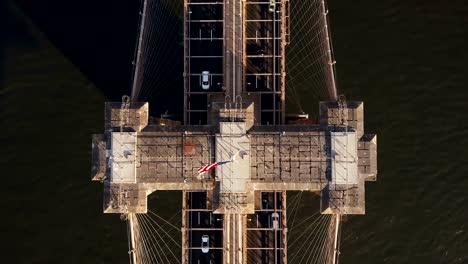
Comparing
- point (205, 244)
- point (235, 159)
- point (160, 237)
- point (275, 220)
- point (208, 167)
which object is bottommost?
point (160, 237)

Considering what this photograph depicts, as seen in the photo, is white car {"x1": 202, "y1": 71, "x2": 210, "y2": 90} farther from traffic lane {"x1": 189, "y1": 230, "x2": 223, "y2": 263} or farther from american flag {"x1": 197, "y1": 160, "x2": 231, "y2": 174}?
traffic lane {"x1": 189, "y1": 230, "x2": 223, "y2": 263}

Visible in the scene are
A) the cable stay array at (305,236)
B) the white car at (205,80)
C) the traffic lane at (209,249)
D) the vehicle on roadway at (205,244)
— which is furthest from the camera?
the cable stay array at (305,236)

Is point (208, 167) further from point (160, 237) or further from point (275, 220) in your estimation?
point (160, 237)

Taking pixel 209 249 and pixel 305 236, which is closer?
pixel 209 249

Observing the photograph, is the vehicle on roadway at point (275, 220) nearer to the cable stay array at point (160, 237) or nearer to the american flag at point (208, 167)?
the american flag at point (208, 167)

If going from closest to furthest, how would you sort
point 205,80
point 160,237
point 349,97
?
1. point 205,80
2. point 160,237
3. point 349,97

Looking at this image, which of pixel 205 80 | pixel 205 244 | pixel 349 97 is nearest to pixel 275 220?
pixel 205 244

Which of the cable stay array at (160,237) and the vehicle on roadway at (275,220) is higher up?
the vehicle on roadway at (275,220)

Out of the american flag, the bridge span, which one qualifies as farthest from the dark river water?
the american flag

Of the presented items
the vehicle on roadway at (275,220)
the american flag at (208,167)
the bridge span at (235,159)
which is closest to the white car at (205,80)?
the bridge span at (235,159)

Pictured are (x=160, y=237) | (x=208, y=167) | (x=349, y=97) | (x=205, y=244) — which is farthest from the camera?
(x=349, y=97)
